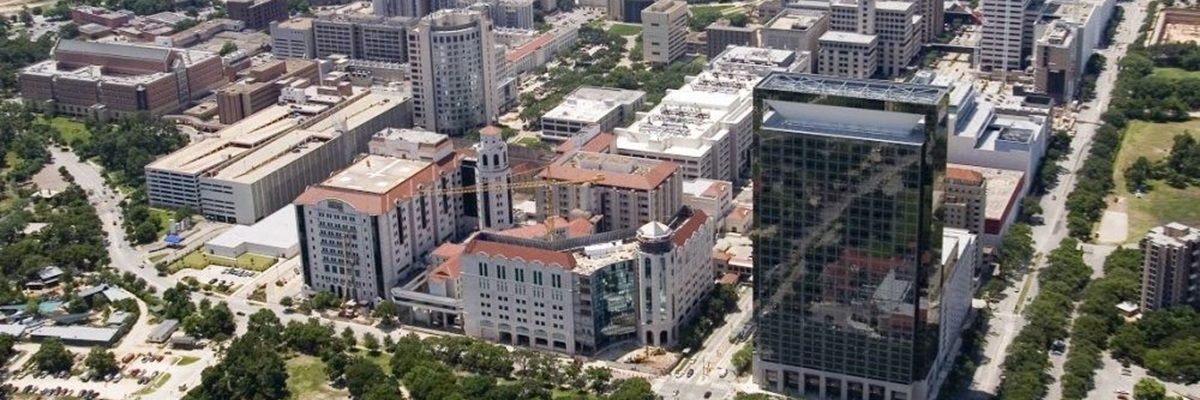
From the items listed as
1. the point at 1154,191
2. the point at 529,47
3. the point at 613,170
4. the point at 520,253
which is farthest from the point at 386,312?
the point at 529,47

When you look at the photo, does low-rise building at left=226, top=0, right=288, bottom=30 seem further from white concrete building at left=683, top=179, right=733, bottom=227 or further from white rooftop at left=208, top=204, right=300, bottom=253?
white concrete building at left=683, top=179, right=733, bottom=227

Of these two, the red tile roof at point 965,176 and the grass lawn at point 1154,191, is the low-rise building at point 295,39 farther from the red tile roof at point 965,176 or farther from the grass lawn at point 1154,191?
the grass lawn at point 1154,191

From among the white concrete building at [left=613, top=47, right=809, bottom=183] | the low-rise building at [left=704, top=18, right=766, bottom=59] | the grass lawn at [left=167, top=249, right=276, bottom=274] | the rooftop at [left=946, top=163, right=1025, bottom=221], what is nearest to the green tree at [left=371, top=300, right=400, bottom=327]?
the grass lawn at [left=167, top=249, right=276, bottom=274]

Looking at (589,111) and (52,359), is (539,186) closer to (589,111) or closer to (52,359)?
(589,111)

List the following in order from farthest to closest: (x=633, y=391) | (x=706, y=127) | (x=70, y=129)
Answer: (x=70, y=129)
(x=706, y=127)
(x=633, y=391)

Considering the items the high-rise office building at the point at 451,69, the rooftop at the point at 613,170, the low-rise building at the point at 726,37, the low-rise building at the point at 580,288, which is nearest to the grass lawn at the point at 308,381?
the low-rise building at the point at 580,288

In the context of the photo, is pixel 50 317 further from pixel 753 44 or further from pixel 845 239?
pixel 753 44
